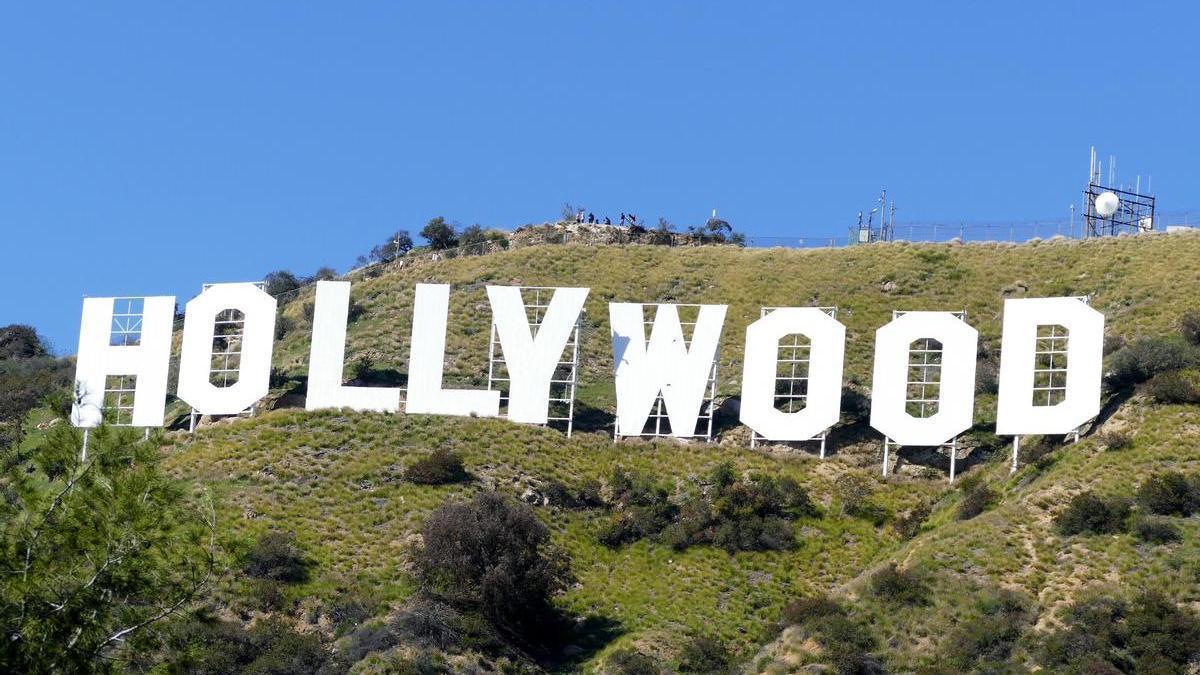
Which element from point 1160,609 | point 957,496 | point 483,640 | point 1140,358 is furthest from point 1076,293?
point 483,640

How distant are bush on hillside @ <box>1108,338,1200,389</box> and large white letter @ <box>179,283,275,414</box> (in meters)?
27.8

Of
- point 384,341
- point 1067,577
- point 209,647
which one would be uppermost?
point 384,341

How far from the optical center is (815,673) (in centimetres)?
4756

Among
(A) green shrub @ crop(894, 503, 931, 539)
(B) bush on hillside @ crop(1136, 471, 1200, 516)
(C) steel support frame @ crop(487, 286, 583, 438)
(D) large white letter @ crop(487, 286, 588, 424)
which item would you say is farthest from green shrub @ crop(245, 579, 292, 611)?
(B) bush on hillside @ crop(1136, 471, 1200, 516)

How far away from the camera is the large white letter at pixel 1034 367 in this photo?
5881cm

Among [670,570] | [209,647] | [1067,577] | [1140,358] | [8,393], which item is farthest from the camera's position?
[8,393]

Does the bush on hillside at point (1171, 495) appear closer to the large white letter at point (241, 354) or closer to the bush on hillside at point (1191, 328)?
the bush on hillside at point (1191, 328)

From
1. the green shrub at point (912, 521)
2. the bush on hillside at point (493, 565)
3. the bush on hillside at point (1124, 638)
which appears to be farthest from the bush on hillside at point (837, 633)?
the bush on hillside at point (493, 565)

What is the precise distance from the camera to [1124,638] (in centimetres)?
4628

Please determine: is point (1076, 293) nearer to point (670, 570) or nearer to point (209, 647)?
point (670, 570)

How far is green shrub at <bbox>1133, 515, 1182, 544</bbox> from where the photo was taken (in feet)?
168

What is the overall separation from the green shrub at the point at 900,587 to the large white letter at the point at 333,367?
20139mm

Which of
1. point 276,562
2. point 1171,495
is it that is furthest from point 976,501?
point 276,562

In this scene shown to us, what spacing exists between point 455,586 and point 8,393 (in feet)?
95.6
